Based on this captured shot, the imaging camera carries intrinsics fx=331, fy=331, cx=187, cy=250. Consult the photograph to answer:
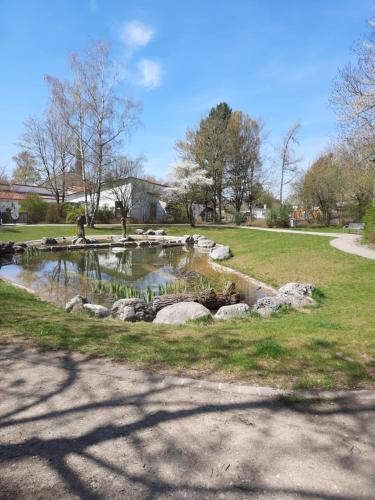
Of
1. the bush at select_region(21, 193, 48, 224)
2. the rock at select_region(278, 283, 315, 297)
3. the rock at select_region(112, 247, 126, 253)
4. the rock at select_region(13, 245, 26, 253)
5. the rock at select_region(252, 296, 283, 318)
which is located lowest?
the rock at select_region(252, 296, 283, 318)

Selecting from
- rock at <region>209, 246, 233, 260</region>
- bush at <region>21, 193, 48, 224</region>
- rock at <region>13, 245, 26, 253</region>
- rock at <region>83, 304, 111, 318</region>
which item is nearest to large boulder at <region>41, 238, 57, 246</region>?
rock at <region>13, 245, 26, 253</region>

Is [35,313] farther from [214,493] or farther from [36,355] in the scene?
[214,493]

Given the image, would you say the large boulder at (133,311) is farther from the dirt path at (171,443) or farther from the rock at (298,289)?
the dirt path at (171,443)

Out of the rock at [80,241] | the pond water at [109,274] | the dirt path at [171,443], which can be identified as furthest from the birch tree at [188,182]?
the dirt path at [171,443]

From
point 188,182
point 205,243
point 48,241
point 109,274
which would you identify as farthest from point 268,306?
point 188,182

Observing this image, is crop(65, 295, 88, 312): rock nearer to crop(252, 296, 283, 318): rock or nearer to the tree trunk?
the tree trunk

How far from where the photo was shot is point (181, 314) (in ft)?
21.1

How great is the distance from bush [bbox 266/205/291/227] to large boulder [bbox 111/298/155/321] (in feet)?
78.6

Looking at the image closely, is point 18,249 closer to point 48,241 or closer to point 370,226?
point 48,241

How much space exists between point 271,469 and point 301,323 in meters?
3.49

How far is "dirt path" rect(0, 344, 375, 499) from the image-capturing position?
1.93m

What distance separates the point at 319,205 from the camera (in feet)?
108

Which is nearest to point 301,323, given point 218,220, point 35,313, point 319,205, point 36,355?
point 36,355

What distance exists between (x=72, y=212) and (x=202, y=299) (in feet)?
95.0
